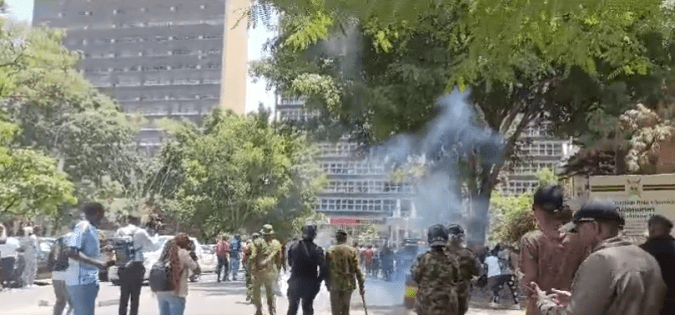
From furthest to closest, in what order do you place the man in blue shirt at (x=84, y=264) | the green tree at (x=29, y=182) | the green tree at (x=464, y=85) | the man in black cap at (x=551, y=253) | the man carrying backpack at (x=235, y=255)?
the man carrying backpack at (x=235, y=255)
the green tree at (x=29, y=182)
the green tree at (x=464, y=85)
the man in blue shirt at (x=84, y=264)
the man in black cap at (x=551, y=253)

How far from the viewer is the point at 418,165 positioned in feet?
69.8

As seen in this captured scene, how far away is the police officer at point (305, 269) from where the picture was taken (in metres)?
8.75

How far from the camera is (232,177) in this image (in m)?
39.6

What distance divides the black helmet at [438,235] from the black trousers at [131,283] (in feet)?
11.7

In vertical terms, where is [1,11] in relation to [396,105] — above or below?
above

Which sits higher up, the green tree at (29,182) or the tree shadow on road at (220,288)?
the green tree at (29,182)

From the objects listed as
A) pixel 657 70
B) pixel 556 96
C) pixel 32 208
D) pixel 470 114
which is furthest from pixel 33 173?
pixel 657 70

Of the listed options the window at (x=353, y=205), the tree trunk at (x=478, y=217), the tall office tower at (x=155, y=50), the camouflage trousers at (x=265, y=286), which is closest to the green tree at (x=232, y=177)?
the tree trunk at (x=478, y=217)

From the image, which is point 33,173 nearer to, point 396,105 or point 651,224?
point 396,105

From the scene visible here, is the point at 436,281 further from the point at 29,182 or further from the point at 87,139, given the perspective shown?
the point at 87,139

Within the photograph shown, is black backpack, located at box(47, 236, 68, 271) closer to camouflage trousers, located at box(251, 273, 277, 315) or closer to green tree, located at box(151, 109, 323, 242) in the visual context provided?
camouflage trousers, located at box(251, 273, 277, 315)

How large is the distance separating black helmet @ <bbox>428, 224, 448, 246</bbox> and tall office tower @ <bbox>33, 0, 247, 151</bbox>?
93.3 metres

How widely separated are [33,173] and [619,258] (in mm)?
20522

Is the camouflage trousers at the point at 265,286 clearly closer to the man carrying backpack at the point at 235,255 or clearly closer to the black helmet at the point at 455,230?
the black helmet at the point at 455,230
